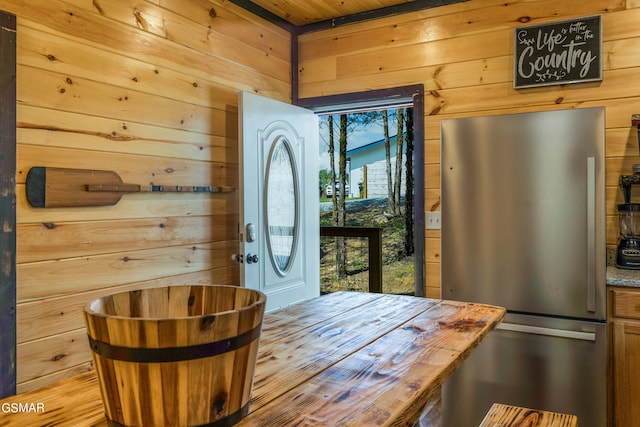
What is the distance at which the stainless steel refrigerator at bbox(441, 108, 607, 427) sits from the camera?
2.29 m

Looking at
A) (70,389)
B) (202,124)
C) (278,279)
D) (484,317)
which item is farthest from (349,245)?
(70,389)

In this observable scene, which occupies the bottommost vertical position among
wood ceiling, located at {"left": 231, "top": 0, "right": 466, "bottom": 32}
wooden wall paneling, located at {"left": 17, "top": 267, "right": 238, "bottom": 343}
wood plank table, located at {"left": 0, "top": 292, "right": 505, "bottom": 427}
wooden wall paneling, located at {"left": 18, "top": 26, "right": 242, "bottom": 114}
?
wooden wall paneling, located at {"left": 17, "top": 267, "right": 238, "bottom": 343}

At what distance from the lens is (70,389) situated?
94 centimetres

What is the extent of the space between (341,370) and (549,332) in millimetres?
1721

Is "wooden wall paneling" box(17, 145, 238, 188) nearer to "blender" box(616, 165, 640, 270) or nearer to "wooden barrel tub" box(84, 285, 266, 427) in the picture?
"wooden barrel tub" box(84, 285, 266, 427)

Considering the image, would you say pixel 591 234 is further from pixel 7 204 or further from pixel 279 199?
pixel 7 204

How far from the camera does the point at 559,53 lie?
279 cm

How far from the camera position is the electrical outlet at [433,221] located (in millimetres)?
3127

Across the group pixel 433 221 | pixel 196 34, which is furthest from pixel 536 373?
pixel 196 34

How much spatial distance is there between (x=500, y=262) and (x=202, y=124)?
5.87 feet

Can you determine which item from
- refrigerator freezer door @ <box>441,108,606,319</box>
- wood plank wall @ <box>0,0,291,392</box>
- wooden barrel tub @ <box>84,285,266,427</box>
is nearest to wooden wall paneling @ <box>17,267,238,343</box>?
wood plank wall @ <box>0,0,291,392</box>

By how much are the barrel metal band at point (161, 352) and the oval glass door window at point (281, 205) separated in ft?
7.93

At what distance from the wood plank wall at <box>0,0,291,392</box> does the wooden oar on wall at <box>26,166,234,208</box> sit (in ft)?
0.11

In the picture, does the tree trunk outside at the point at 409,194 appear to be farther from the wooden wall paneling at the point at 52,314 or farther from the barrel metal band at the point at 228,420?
the barrel metal band at the point at 228,420
